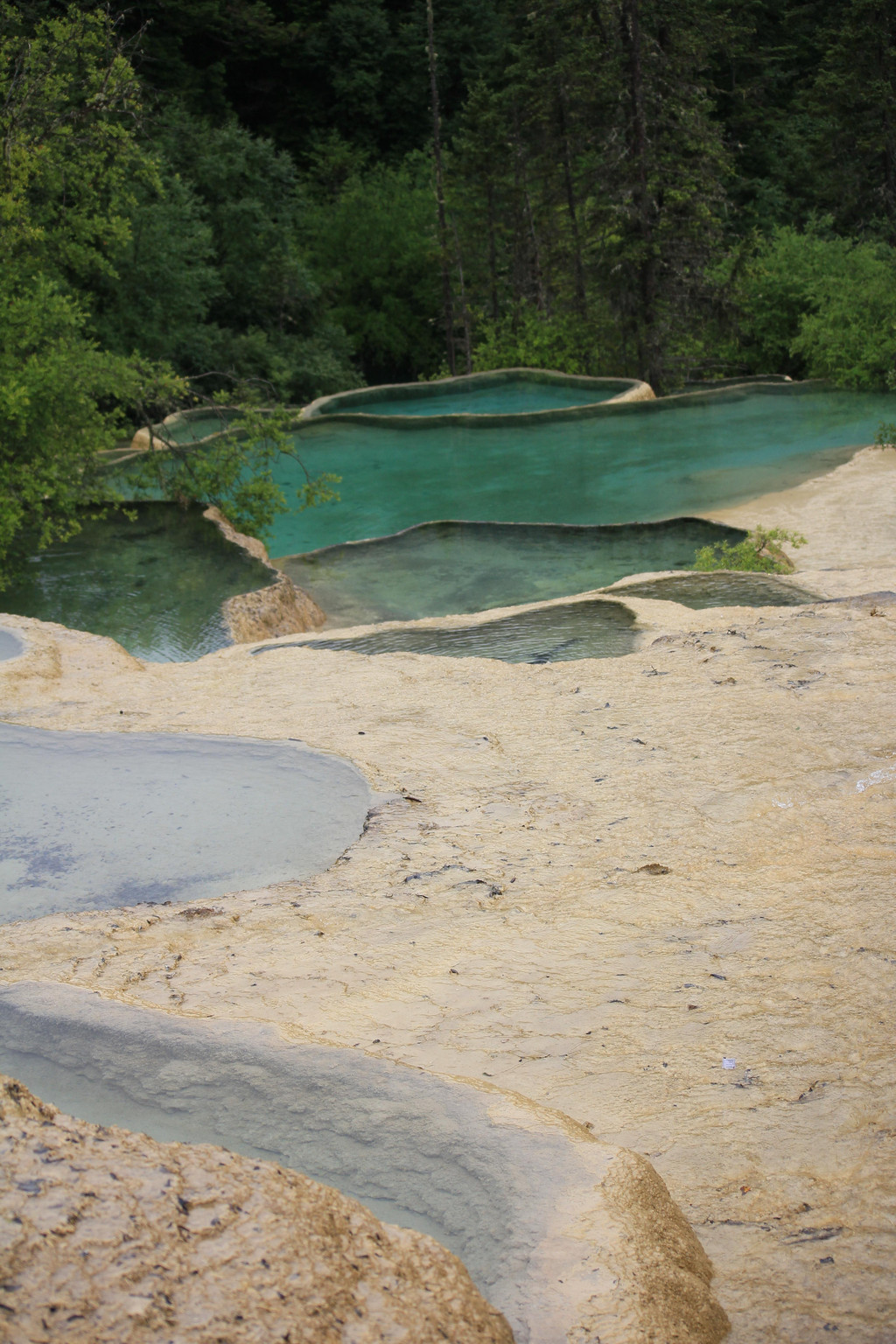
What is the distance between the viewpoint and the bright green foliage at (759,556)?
30.3 feet

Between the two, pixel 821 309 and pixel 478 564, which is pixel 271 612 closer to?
pixel 478 564

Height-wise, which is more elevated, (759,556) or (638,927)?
(638,927)

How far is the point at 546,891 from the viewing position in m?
3.48

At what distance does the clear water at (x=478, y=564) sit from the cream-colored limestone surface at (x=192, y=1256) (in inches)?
331

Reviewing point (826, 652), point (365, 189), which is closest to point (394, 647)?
point (826, 652)

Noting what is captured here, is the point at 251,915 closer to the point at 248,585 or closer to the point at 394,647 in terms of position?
the point at 394,647

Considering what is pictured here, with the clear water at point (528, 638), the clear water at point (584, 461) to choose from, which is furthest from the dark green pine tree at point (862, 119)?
the clear water at point (528, 638)

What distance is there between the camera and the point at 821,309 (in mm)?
19578

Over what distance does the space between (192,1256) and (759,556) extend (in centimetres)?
871

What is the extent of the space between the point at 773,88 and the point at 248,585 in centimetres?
3152

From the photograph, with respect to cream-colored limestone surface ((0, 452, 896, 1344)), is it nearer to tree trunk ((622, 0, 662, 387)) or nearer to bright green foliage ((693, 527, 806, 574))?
bright green foliage ((693, 527, 806, 574))

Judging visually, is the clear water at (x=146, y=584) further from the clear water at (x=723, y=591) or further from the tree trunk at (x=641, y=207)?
the tree trunk at (x=641, y=207)

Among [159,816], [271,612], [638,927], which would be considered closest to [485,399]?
[271,612]

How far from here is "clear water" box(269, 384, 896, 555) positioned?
13.7 m
